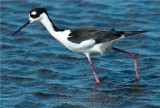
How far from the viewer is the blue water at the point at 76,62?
326 inches

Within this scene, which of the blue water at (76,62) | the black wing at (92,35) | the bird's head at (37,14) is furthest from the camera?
the bird's head at (37,14)

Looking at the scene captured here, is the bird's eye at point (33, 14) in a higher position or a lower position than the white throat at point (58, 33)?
higher

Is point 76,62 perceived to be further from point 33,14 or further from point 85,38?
point 33,14

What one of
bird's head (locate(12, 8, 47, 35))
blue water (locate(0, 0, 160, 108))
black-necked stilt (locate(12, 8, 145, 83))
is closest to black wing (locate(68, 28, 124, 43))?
black-necked stilt (locate(12, 8, 145, 83))

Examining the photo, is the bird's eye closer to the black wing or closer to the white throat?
the white throat

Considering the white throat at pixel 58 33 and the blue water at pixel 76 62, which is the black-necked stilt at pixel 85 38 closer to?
the white throat at pixel 58 33

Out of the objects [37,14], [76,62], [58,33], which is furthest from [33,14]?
[76,62]

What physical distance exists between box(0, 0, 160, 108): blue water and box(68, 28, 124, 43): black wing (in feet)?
2.19

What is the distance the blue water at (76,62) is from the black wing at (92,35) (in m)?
0.67

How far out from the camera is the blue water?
8.29 m

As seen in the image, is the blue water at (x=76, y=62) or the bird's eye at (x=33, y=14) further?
the bird's eye at (x=33, y=14)

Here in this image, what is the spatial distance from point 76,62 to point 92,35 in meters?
1.15

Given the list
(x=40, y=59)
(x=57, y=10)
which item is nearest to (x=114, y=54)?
(x=40, y=59)

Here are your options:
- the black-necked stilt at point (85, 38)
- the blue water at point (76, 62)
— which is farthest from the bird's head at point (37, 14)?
the blue water at point (76, 62)
